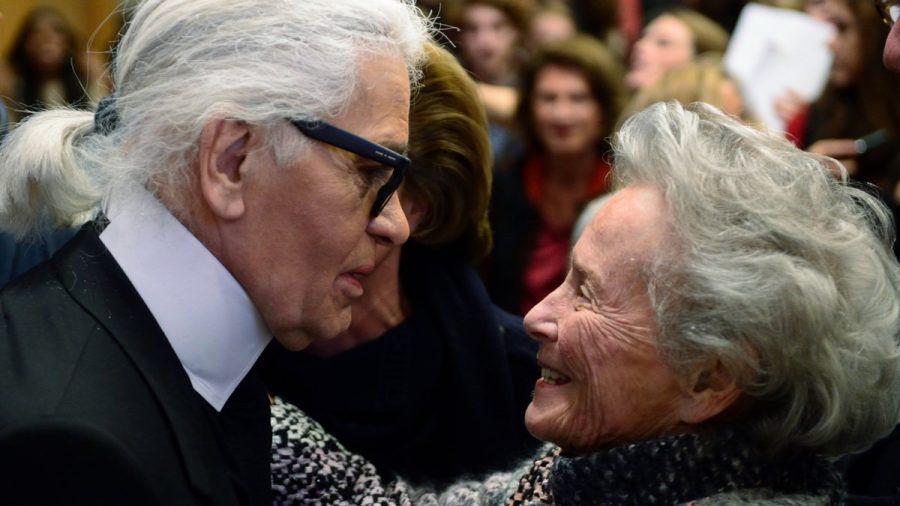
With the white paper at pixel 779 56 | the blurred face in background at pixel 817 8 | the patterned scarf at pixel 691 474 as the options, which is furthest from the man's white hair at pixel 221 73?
the blurred face in background at pixel 817 8

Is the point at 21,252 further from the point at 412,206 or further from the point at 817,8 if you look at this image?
the point at 817,8

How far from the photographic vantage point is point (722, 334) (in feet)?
6.82

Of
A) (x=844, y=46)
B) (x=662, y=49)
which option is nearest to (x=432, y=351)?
(x=844, y=46)

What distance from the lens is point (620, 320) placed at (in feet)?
7.13

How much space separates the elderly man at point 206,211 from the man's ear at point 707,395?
0.66 metres

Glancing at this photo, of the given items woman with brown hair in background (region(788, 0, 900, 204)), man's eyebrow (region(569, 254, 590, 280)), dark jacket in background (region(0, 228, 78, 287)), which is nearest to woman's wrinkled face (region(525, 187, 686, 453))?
man's eyebrow (region(569, 254, 590, 280))

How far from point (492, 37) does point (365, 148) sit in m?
4.15

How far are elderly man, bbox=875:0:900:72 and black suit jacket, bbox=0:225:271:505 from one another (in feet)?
4.86

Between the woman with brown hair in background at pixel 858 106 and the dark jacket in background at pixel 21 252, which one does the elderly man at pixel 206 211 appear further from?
the woman with brown hair in background at pixel 858 106

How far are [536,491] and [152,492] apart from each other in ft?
2.85

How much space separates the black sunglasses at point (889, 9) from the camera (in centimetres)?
248

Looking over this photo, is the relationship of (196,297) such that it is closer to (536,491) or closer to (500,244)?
(536,491)

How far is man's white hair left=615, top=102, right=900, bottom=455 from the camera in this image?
205 centimetres

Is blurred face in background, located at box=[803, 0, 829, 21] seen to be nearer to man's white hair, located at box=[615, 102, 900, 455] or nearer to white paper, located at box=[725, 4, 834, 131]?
white paper, located at box=[725, 4, 834, 131]
